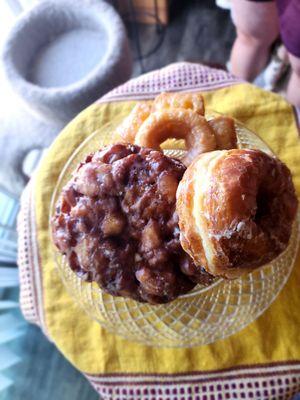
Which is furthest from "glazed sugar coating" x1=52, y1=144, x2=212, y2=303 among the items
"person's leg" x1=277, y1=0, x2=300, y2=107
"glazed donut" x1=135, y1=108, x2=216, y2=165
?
"person's leg" x1=277, y1=0, x2=300, y2=107

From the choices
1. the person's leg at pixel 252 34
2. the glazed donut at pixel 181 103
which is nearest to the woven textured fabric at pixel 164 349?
the glazed donut at pixel 181 103

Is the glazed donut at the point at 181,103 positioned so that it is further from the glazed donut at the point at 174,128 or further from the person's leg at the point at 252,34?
the person's leg at the point at 252,34

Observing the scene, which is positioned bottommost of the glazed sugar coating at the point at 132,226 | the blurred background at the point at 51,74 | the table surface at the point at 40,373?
the table surface at the point at 40,373

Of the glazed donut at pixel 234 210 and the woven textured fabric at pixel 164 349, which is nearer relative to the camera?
the glazed donut at pixel 234 210

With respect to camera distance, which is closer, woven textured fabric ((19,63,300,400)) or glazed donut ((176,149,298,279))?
glazed donut ((176,149,298,279))

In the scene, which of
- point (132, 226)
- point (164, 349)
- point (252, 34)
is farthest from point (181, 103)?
point (252, 34)

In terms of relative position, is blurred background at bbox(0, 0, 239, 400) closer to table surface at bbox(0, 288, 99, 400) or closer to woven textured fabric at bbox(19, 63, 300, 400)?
table surface at bbox(0, 288, 99, 400)

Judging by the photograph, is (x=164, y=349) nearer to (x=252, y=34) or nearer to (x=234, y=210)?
(x=234, y=210)
